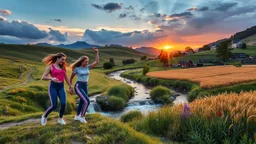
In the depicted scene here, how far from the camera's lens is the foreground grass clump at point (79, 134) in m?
9.18

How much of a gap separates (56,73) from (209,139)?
7.78m

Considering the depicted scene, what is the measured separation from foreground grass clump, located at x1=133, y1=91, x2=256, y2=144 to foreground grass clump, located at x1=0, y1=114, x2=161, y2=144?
166 cm

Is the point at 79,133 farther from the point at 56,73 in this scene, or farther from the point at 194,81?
the point at 194,81

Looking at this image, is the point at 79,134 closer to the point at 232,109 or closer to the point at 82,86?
the point at 82,86

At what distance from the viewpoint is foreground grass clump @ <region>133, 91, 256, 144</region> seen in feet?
31.2

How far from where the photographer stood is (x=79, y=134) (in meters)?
9.89

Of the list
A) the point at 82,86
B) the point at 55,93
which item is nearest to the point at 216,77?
the point at 82,86

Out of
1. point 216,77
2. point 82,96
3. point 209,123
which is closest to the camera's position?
point 209,123

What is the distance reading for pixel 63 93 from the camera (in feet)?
37.2

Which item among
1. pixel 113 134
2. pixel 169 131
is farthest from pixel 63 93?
pixel 169 131

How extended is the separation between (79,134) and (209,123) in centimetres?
591

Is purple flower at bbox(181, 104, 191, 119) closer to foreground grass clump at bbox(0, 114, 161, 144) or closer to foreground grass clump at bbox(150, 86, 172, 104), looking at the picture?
foreground grass clump at bbox(0, 114, 161, 144)

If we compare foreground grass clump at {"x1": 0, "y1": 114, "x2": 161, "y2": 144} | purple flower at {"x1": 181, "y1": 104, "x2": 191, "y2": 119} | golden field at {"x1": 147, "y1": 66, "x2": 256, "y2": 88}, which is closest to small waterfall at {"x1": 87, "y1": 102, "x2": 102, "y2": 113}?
foreground grass clump at {"x1": 0, "y1": 114, "x2": 161, "y2": 144}

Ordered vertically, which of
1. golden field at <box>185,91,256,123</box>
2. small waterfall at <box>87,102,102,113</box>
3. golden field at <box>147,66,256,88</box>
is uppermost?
golden field at <box>185,91,256,123</box>
